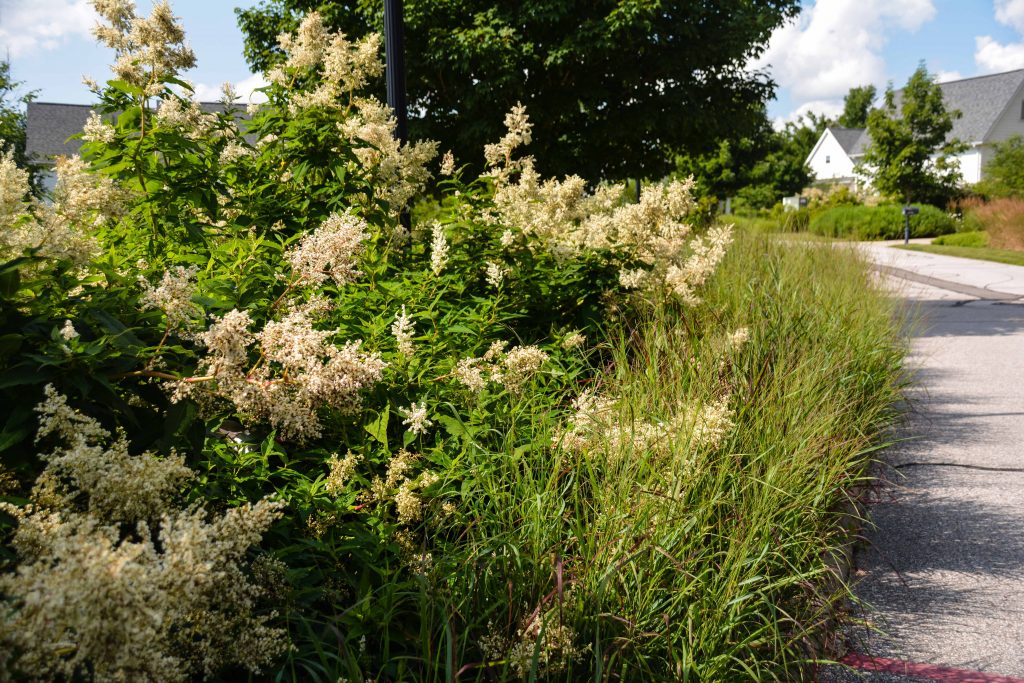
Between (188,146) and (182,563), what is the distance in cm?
264

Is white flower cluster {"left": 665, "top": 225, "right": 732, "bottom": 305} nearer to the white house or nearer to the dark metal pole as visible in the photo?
the dark metal pole

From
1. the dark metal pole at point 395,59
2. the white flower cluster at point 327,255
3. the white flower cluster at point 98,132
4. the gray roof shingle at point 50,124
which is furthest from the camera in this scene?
the gray roof shingle at point 50,124

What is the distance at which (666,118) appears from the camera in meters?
12.8

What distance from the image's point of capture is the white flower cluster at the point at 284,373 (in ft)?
6.25

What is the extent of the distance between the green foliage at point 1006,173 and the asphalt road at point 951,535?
32.6 metres

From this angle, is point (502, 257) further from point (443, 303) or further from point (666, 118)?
point (666, 118)

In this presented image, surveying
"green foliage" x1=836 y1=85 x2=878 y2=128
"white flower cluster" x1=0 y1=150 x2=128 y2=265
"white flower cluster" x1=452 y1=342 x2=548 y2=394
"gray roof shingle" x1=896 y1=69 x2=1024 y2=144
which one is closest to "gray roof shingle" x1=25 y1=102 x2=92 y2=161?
"white flower cluster" x1=0 y1=150 x2=128 y2=265

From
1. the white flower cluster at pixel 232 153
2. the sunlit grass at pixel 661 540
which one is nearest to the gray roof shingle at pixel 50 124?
the white flower cluster at pixel 232 153

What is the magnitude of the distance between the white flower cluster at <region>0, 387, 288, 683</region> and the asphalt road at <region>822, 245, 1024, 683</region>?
2.48 meters

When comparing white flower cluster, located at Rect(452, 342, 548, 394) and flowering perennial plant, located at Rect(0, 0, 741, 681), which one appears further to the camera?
white flower cluster, located at Rect(452, 342, 548, 394)

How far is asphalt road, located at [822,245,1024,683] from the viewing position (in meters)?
3.35

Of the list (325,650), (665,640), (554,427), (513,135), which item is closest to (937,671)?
(665,640)

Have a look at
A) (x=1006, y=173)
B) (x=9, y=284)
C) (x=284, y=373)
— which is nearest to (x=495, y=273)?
(x=284, y=373)

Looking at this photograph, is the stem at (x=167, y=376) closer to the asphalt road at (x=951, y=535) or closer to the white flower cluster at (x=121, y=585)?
the white flower cluster at (x=121, y=585)
